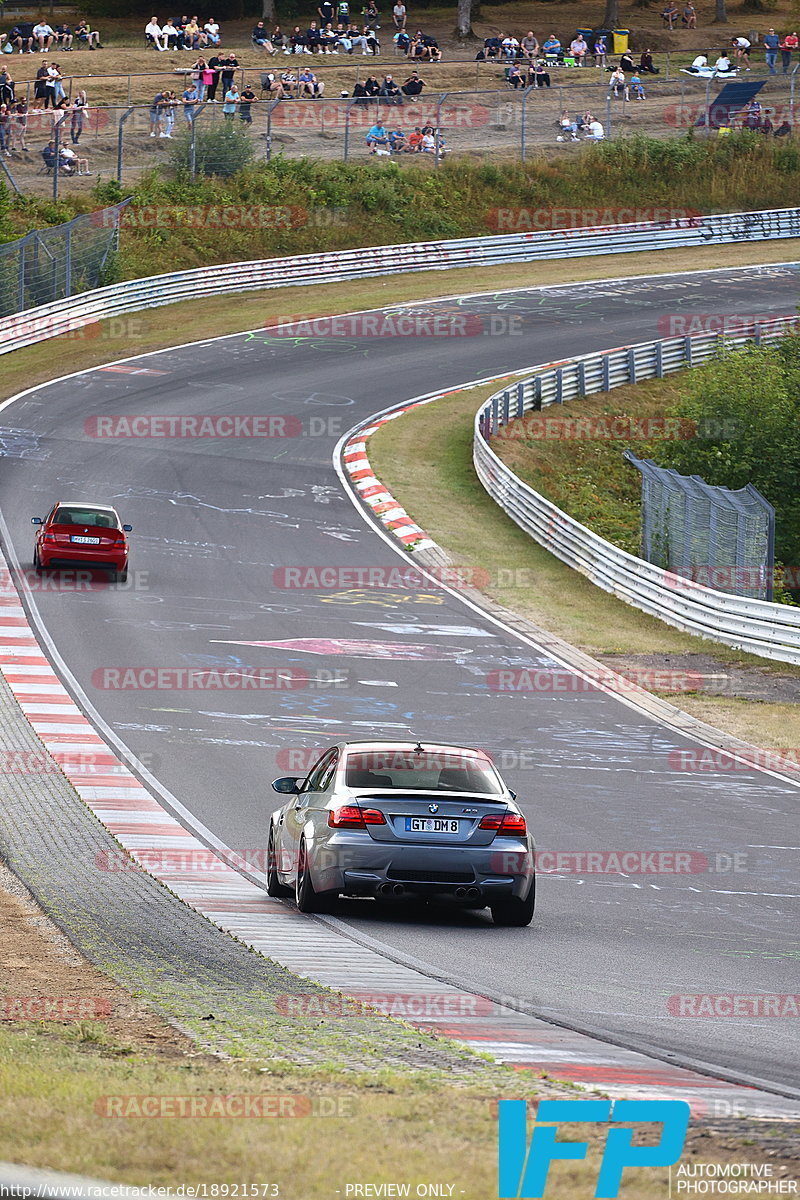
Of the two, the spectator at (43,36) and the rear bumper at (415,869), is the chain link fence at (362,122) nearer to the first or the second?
the spectator at (43,36)

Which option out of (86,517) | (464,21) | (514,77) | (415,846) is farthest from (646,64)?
(415,846)

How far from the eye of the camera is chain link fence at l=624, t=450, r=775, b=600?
2777cm

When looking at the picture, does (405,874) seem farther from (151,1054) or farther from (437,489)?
(437,489)

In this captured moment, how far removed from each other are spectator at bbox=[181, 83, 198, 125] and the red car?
35037mm

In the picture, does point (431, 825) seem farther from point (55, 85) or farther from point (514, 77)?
point (514, 77)

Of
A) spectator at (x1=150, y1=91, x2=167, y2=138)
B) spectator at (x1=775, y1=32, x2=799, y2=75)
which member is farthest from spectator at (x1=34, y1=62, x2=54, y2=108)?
spectator at (x1=775, y1=32, x2=799, y2=75)

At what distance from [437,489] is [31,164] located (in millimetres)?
28697

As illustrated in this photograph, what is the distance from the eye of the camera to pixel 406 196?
217 ft

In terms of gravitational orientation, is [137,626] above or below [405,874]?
below

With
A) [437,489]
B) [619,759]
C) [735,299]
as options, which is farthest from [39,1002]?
[735,299]

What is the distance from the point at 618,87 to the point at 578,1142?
74718mm

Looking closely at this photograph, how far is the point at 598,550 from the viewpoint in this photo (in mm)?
31391

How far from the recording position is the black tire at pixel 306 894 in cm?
1121

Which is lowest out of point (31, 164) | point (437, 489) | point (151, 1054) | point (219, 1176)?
point (437, 489)
